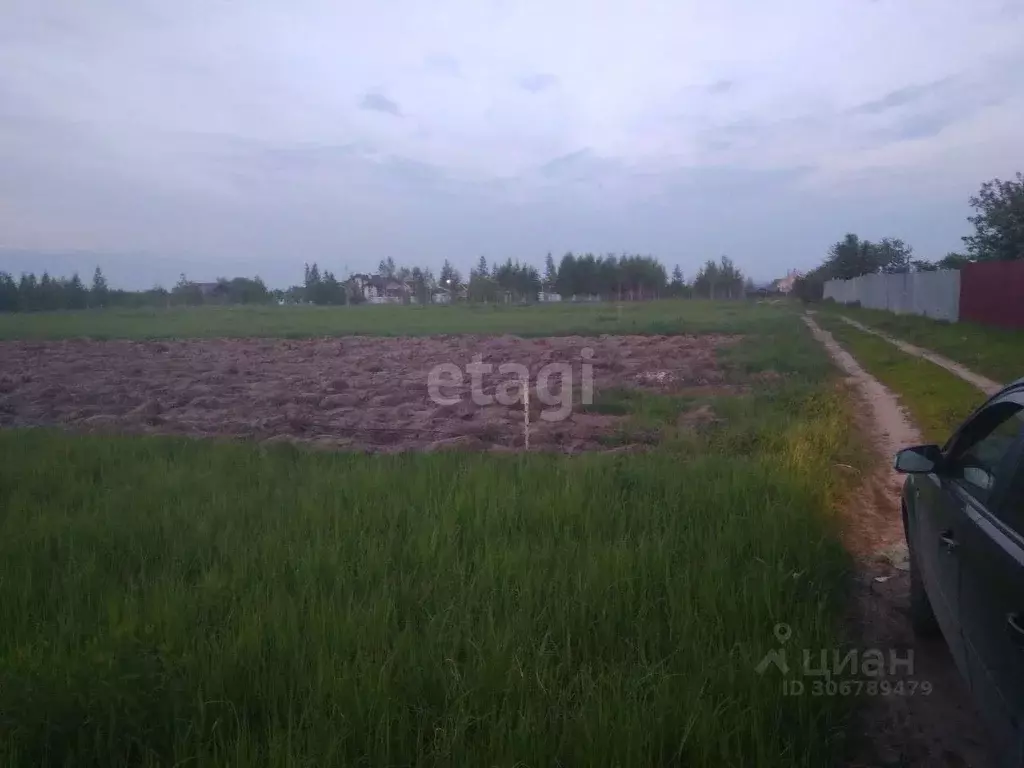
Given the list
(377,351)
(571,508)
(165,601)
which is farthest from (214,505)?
(377,351)

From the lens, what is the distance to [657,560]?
15.7 ft

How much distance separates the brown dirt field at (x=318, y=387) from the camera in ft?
35.2

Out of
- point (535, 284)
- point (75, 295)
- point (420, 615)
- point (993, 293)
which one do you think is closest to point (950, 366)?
point (993, 293)

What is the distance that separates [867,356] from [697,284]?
8205 cm

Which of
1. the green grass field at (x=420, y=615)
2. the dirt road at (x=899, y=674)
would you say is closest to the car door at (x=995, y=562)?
the dirt road at (x=899, y=674)

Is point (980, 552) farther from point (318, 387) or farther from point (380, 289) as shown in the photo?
point (380, 289)

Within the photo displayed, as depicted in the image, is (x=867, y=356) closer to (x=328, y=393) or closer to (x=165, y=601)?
(x=328, y=393)

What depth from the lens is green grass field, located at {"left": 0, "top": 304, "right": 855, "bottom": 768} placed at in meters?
3.09

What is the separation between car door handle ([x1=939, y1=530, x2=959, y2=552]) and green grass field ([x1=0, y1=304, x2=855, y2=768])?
75 cm

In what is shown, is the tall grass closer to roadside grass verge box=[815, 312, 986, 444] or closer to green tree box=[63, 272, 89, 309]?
roadside grass verge box=[815, 312, 986, 444]

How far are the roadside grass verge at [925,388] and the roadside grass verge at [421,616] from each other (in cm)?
A: 493

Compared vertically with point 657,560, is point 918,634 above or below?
below

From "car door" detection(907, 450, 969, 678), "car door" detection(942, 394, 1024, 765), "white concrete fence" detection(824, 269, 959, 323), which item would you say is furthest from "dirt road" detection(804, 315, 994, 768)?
"white concrete fence" detection(824, 269, 959, 323)

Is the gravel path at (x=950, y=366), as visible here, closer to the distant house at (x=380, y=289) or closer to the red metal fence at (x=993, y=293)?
the red metal fence at (x=993, y=293)
